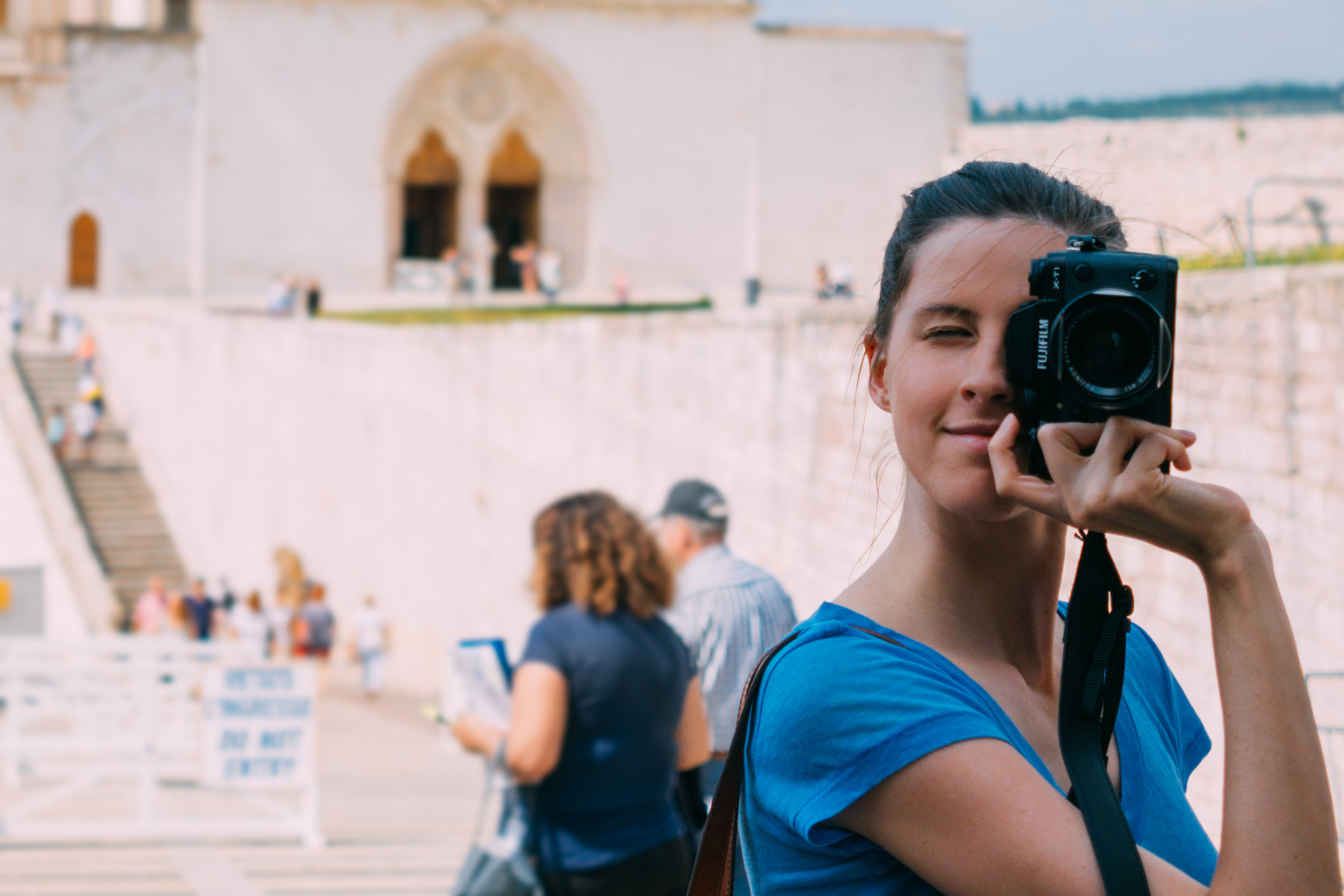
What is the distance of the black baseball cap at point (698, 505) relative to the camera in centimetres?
417

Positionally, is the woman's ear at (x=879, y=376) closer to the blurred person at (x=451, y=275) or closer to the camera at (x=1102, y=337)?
the camera at (x=1102, y=337)

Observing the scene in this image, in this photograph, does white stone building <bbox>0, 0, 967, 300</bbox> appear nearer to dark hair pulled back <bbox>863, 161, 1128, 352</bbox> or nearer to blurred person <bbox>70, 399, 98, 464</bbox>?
blurred person <bbox>70, 399, 98, 464</bbox>

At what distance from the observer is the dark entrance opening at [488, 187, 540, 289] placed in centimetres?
3800

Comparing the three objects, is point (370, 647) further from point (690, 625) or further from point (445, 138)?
point (445, 138)

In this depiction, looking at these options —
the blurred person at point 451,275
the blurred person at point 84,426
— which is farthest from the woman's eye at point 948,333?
the blurred person at point 451,275

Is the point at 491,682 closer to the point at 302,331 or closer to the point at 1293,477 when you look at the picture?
the point at 1293,477

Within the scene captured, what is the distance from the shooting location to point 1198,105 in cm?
680

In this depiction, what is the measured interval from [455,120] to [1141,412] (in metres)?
35.9

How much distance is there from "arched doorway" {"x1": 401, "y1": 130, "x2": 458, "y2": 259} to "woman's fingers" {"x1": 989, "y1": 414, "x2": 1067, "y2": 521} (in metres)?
36.2

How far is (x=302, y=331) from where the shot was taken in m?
22.1

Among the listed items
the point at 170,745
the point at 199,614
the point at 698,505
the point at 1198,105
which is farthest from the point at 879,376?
the point at 199,614

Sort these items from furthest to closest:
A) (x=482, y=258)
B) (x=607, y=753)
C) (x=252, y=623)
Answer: (x=482, y=258) → (x=252, y=623) → (x=607, y=753)

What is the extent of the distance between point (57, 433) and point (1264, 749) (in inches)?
1116

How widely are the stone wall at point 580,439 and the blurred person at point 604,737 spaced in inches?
25.2
